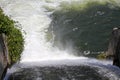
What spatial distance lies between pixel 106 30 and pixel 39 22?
5.41 m

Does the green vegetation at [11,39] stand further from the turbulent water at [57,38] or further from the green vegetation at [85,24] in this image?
the green vegetation at [85,24]

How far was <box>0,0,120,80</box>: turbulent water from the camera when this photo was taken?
1666 centimetres

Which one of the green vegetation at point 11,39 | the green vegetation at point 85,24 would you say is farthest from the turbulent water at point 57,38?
the green vegetation at point 11,39

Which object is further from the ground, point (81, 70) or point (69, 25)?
point (69, 25)

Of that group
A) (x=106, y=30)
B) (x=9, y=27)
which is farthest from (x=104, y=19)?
(x=9, y=27)

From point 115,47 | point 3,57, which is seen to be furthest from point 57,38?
point 3,57

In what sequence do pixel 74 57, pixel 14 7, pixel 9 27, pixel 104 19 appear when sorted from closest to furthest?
pixel 9 27 < pixel 74 57 < pixel 104 19 < pixel 14 7

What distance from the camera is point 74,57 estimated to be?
21.8 meters

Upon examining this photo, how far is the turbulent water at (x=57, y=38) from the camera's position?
16.7 metres

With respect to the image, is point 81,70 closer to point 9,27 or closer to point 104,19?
point 9,27

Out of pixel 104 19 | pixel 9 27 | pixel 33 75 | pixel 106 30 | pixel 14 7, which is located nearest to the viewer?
pixel 33 75

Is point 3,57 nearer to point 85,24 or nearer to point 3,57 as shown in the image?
point 3,57

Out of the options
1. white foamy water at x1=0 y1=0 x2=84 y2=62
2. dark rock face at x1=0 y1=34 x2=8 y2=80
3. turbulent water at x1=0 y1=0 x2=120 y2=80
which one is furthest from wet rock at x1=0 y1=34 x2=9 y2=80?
white foamy water at x1=0 y1=0 x2=84 y2=62

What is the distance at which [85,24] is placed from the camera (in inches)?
1099
